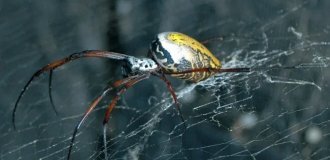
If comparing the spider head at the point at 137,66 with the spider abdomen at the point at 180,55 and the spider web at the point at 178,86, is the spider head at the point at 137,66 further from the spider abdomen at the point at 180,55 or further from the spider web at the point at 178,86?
the spider web at the point at 178,86

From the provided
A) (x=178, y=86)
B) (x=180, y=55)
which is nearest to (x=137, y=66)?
(x=180, y=55)

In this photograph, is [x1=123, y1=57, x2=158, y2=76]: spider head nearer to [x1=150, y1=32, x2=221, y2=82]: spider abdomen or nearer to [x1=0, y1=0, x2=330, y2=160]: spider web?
[x1=150, y1=32, x2=221, y2=82]: spider abdomen

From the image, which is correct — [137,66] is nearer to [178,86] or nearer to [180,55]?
[180,55]

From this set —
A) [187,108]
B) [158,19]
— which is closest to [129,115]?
[187,108]

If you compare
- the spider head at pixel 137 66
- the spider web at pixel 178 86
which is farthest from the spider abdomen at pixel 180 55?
the spider web at pixel 178 86

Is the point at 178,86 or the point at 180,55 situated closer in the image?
the point at 180,55

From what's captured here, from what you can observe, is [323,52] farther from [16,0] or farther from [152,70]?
[16,0]

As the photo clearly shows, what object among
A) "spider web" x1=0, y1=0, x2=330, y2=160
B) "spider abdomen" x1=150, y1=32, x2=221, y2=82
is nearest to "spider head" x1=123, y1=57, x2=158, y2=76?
"spider abdomen" x1=150, y1=32, x2=221, y2=82
